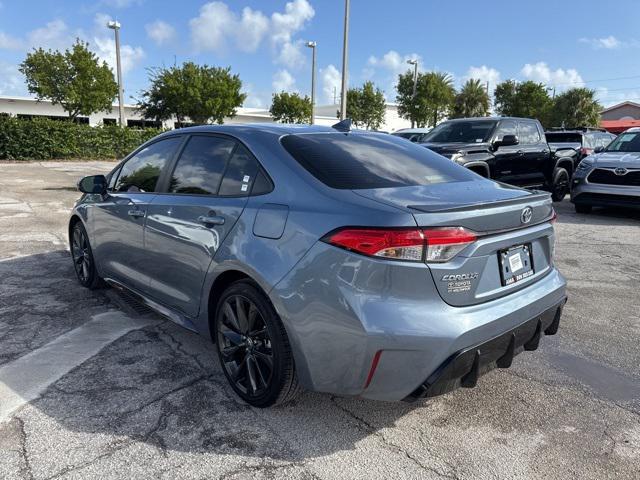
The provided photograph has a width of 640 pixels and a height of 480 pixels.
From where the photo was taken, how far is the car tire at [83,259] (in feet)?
15.8

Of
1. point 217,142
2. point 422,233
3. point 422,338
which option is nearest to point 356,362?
point 422,338

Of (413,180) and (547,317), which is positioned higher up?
(413,180)

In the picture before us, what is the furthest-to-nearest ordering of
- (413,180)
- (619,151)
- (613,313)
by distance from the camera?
(619,151), (613,313), (413,180)

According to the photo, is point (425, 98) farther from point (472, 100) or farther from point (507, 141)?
point (507, 141)

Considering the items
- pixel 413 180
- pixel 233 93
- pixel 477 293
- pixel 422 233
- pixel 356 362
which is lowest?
pixel 356 362

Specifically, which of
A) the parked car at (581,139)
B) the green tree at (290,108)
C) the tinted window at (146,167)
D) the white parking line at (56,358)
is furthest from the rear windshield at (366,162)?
the green tree at (290,108)

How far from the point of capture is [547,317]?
287 centimetres

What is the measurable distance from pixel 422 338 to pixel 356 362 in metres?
0.32

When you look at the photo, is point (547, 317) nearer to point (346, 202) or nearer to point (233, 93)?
point (346, 202)

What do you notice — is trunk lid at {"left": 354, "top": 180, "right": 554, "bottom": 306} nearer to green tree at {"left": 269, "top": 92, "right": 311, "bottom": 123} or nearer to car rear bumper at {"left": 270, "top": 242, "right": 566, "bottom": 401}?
car rear bumper at {"left": 270, "top": 242, "right": 566, "bottom": 401}

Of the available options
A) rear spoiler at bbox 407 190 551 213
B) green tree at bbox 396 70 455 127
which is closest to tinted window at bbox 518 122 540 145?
rear spoiler at bbox 407 190 551 213

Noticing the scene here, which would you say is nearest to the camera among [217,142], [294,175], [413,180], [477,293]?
[477,293]

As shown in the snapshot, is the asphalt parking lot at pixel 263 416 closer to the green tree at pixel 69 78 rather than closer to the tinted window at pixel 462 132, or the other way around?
the tinted window at pixel 462 132

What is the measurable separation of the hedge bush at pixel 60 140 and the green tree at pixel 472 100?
34.2 metres
